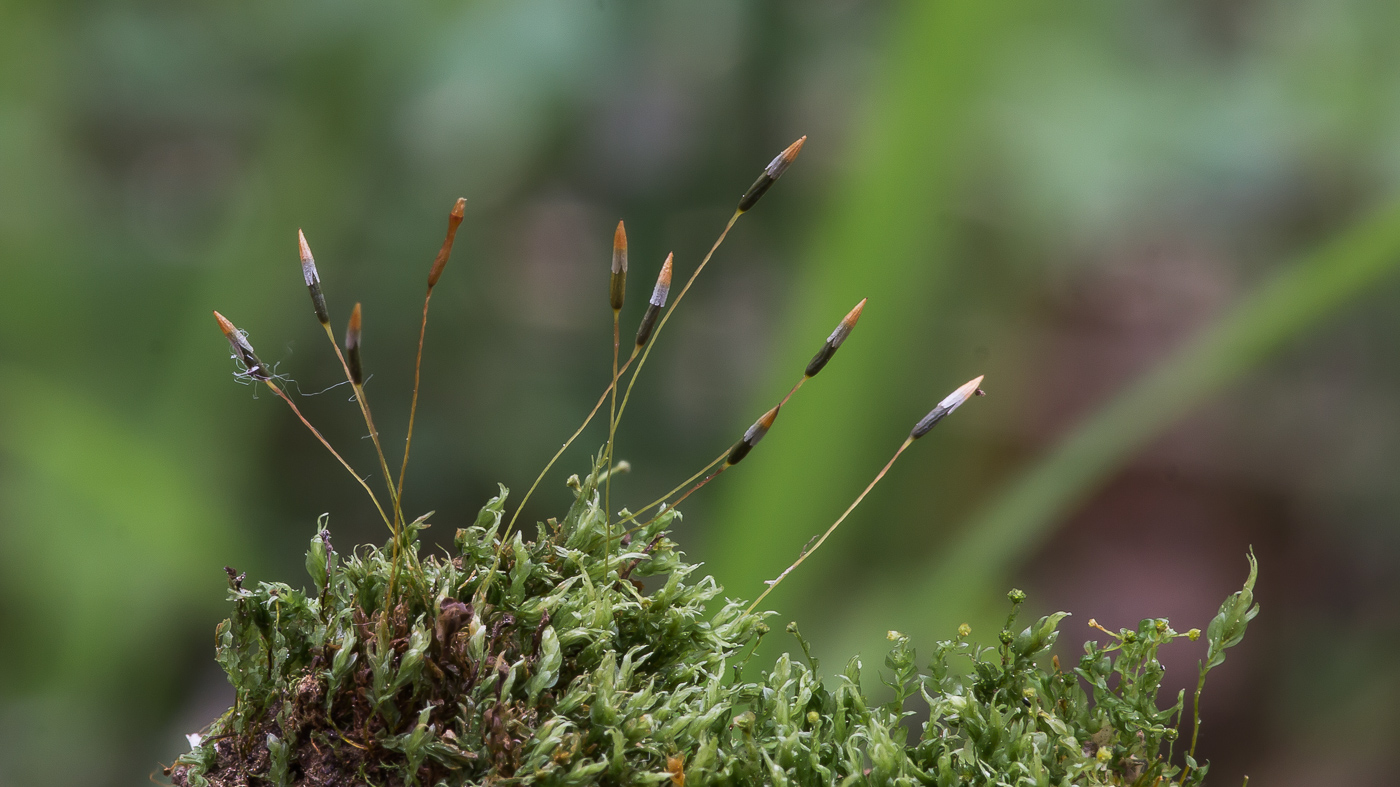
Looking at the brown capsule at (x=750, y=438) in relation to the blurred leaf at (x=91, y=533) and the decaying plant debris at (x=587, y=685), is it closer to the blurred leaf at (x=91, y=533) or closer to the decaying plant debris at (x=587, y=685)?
the decaying plant debris at (x=587, y=685)

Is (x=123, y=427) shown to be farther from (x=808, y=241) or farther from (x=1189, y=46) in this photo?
(x=1189, y=46)

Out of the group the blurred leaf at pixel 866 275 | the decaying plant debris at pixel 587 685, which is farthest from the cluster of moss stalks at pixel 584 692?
the blurred leaf at pixel 866 275

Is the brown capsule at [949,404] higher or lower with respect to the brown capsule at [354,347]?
lower

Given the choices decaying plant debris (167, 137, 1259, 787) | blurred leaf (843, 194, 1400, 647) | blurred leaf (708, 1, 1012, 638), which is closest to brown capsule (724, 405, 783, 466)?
decaying plant debris (167, 137, 1259, 787)

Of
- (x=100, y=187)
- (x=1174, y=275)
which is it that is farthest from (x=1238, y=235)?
(x=100, y=187)

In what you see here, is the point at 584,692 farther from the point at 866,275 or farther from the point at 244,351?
the point at 866,275

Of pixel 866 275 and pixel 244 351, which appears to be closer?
pixel 244 351

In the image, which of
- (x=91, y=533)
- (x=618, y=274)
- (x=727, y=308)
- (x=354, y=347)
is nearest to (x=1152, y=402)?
(x=727, y=308)
